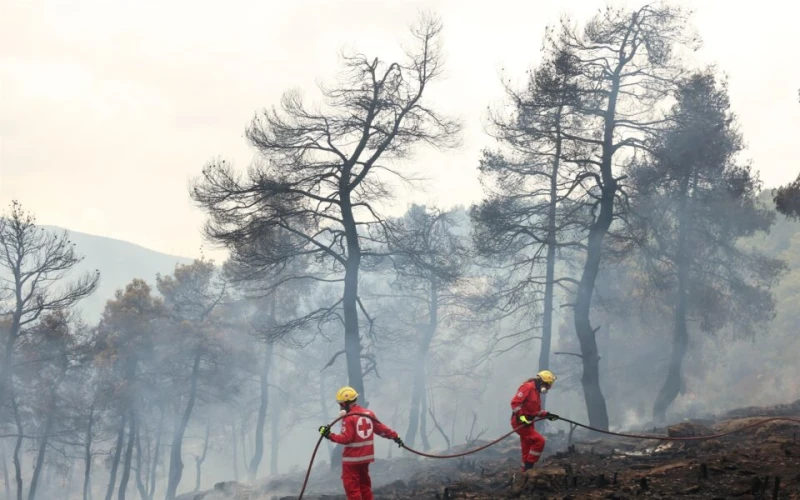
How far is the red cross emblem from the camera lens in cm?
866

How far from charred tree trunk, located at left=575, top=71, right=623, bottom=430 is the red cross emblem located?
10.0 metres

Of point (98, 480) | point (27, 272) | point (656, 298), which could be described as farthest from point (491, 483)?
point (98, 480)

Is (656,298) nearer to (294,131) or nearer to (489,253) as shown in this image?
(489,253)

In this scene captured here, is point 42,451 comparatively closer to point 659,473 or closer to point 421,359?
point 421,359

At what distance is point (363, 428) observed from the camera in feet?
28.5

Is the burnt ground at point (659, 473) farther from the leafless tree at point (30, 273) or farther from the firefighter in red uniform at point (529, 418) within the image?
the leafless tree at point (30, 273)

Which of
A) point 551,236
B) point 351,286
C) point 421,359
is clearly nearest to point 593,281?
point 551,236

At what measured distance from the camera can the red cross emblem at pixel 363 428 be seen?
8.66 m

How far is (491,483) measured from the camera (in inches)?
420

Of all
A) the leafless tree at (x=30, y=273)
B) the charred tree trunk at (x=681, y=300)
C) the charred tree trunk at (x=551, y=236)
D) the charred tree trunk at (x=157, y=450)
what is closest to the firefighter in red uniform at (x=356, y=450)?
the charred tree trunk at (x=551, y=236)

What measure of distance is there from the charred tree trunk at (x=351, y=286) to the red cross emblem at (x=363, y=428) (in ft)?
28.8

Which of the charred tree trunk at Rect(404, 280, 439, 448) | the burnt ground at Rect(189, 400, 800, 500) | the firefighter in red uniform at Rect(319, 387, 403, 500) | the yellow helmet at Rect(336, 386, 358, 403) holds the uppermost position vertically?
the charred tree trunk at Rect(404, 280, 439, 448)

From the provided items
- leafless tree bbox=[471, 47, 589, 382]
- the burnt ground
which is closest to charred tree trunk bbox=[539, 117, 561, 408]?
leafless tree bbox=[471, 47, 589, 382]

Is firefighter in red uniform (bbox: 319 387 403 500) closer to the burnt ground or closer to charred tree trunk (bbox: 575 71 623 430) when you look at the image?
the burnt ground
